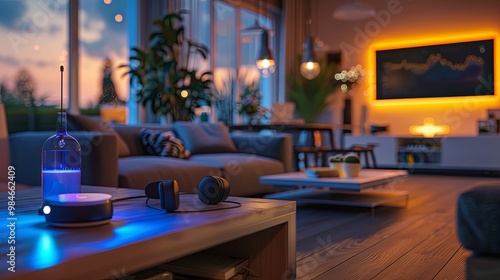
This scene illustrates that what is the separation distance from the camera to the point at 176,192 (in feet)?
3.91

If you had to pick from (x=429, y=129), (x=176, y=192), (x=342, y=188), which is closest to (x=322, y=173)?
(x=342, y=188)

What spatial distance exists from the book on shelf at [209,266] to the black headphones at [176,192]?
0.15 metres

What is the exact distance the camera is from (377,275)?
67.6 inches

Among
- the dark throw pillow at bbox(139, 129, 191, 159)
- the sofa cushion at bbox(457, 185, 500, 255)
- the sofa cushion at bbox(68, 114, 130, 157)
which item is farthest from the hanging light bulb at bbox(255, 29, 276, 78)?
the sofa cushion at bbox(457, 185, 500, 255)

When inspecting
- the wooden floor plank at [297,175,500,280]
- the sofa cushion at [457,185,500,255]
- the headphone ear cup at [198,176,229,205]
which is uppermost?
the headphone ear cup at [198,176,229,205]

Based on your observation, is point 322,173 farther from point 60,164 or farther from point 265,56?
point 60,164

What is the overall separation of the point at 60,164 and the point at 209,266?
47 centimetres

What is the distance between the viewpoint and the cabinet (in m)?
6.44

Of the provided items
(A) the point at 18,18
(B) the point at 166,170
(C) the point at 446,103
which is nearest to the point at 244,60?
(C) the point at 446,103

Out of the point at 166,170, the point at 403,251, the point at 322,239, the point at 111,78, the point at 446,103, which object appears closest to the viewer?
the point at 403,251

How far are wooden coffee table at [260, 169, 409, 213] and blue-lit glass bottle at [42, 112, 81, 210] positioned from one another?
1.92 m

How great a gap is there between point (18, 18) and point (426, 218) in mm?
3540

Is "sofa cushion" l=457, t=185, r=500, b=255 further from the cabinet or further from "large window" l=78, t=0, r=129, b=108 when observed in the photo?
the cabinet

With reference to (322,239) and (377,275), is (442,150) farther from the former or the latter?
(377,275)
